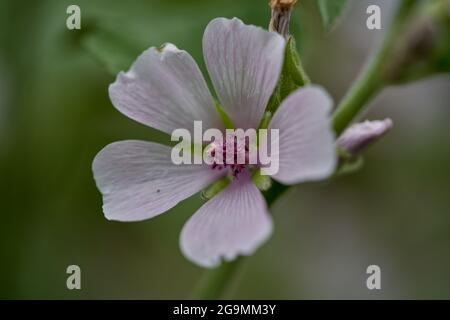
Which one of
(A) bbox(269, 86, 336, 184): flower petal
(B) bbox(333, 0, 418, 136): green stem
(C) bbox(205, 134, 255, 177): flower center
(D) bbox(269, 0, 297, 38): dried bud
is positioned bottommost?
(A) bbox(269, 86, 336, 184): flower petal

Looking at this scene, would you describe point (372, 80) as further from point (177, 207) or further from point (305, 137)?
point (177, 207)

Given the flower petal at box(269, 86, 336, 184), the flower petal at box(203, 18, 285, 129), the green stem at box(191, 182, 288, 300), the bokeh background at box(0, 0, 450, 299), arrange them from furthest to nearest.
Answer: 1. the bokeh background at box(0, 0, 450, 299)
2. the green stem at box(191, 182, 288, 300)
3. the flower petal at box(203, 18, 285, 129)
4. the flower petal at box(269, 86, 336, 184)

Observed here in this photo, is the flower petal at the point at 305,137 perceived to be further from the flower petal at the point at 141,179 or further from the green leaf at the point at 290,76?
the flower petal at the point at 141,179

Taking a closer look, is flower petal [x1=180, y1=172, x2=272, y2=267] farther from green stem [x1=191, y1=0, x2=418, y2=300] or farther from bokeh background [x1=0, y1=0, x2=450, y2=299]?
bokeh background [x1=0, y1=0, x2=450, y2=299]

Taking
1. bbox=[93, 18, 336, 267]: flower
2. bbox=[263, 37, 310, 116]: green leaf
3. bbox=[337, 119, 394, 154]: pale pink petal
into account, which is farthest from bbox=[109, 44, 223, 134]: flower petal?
bbox=[337, 119, 394, 154]: pale pink petal

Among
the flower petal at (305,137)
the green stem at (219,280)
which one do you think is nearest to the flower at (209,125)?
the flower petal at (305,137)

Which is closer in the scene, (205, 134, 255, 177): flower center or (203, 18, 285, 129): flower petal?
(203, 18, 285, 129): flower petal
